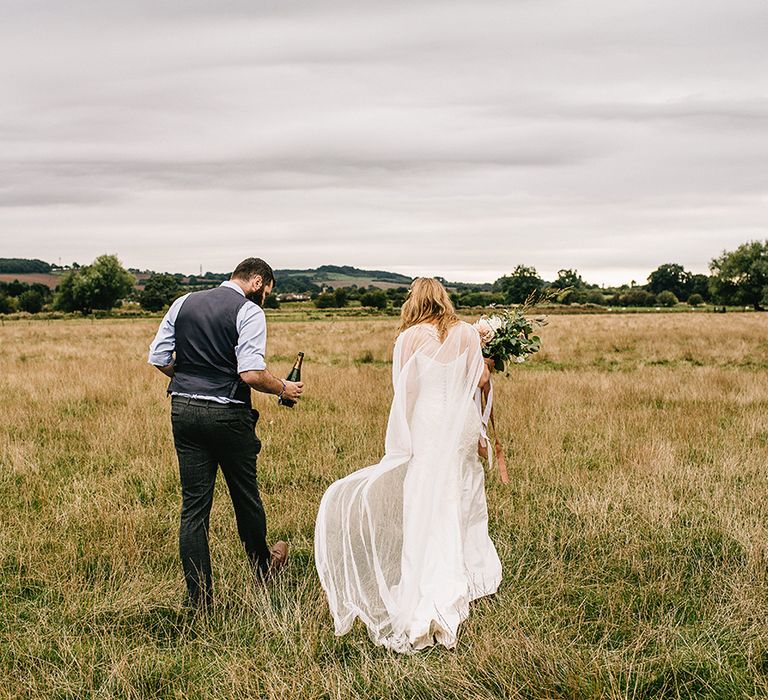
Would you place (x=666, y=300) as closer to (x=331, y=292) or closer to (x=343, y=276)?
(x=331, y=292)

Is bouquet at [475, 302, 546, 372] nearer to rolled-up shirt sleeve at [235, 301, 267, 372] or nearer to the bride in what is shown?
the bride

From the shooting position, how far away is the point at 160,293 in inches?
3472

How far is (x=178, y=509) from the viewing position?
270 inches

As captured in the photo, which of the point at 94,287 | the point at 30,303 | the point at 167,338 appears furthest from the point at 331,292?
the point at 167,338

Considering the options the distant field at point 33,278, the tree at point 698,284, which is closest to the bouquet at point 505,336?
the distant field at point 33,278

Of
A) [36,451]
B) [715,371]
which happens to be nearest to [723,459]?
[36,451]

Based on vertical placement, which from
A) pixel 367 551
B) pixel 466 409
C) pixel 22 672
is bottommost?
pixel 22 672

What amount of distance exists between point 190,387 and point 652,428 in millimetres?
7916

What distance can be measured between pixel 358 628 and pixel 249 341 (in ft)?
6.70

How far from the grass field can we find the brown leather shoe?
9cm

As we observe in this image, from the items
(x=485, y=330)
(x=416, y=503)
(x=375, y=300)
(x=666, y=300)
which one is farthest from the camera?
(x=666, y=300)

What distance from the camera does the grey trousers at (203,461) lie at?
15.3 feet

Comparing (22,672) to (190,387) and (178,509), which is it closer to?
(190,387)

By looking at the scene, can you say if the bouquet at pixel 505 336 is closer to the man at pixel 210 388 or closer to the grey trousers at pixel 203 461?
the man at pixel 210 388
